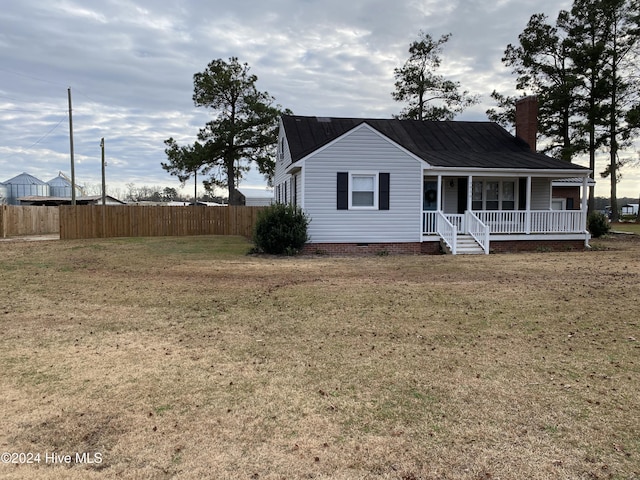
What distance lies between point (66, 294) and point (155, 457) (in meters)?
6.59

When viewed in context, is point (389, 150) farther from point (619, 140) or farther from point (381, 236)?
point (619, 140)

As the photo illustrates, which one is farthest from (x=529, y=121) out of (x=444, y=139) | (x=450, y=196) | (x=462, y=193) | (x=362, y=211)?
(x=362, y=211)

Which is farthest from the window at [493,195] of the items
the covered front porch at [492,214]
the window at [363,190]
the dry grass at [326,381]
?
the dry grass at [326,381]

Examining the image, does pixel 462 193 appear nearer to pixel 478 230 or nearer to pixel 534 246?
pixel 478 230

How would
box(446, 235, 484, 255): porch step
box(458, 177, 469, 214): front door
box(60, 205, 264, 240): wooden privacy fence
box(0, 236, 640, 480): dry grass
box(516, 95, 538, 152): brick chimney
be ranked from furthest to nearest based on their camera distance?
box(60, 205, 264, 240): wooden privacy fence
box(516, 95, 538, 152): brick chimney
box(458, 177, 469, 214): front door
box(446, 235, 484, 255): porch step
box(0, 236, 640, 480): dry grass

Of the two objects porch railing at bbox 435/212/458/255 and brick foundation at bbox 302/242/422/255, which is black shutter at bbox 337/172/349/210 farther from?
porch railing at bbox 435/212/458/255

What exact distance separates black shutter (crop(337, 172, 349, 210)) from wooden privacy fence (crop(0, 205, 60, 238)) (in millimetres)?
20810

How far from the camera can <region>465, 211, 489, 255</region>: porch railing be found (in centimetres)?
1528

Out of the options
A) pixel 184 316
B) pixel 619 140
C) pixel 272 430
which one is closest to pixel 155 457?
pixel 272 430

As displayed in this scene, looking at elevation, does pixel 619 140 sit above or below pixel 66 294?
above

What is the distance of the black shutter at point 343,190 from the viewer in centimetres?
1532

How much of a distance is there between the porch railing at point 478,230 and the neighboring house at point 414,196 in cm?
3

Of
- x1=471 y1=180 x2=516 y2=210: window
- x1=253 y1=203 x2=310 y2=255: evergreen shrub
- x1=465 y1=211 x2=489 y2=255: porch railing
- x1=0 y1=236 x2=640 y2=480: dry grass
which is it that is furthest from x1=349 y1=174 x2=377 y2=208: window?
x1=0 y1=236 x2=640 y2=480: dry grass

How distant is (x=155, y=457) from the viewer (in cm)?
300
